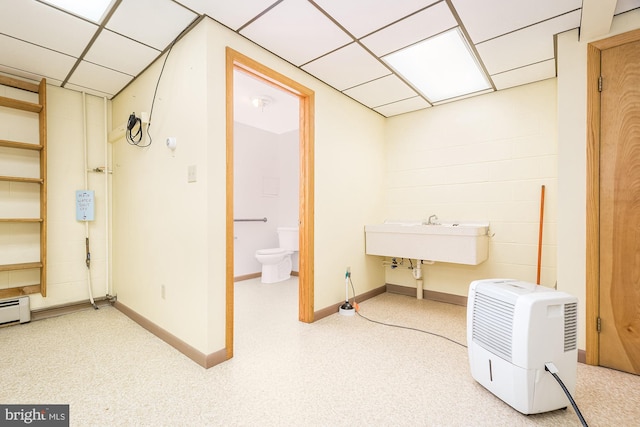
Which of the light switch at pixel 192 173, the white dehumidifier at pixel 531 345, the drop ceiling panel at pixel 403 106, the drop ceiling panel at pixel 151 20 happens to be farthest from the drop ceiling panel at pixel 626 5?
the light switch at pixel 192 173

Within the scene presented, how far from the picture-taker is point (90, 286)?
310 centimetres

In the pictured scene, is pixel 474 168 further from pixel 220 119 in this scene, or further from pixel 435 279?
pixel 220 119

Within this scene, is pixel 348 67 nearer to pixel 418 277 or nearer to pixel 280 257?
pixel 418 277

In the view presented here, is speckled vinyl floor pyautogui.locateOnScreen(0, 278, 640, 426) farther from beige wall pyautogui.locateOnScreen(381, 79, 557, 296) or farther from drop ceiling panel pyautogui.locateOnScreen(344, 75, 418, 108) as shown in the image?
drop ceiling panel pyautogui.locateOnScreen(344, 75, 418, 108)

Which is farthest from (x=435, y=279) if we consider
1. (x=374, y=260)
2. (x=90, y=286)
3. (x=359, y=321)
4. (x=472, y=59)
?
(x=90, y=286)

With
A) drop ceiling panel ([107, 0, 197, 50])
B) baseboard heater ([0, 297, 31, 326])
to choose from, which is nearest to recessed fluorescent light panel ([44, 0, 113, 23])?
drop ceiling panel ([107, 0, 197, 50])

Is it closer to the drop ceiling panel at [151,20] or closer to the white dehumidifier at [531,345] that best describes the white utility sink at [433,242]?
the white dehumidifier at [531,345]

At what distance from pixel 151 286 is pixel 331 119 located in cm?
228

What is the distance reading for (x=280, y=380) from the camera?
5.78 feet

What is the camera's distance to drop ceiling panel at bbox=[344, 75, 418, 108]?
2.88 metres

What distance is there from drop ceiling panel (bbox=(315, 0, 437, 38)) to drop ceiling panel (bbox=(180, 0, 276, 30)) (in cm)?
38

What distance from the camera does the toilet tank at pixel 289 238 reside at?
4621 millimetres

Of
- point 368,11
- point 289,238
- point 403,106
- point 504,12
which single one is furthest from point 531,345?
point 289,238

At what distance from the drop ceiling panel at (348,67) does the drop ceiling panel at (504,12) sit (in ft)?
2.41
